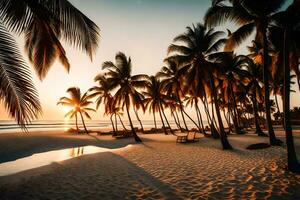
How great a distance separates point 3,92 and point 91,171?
5.97 metres

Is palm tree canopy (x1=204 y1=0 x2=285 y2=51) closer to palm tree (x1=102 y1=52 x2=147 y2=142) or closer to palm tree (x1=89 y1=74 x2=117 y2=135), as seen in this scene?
palm tree (x1=102 y1=52 x2=147 y2=142)

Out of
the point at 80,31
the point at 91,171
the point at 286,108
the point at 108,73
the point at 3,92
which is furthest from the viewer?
the point at 108,73

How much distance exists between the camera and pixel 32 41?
6.00 meters

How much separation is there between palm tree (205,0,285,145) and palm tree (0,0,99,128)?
9.10 meters

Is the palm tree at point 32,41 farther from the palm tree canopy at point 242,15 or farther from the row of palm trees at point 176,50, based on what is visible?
the palm tree canopy at point 242,15

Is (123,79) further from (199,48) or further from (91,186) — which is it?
(91,186)

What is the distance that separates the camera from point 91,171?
30.0 ft

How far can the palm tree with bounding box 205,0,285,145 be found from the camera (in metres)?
12.1

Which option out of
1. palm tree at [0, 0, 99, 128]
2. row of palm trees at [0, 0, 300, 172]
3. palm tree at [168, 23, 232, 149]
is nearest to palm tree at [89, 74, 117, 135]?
row of palm trees at [0, 0, 300, 172]

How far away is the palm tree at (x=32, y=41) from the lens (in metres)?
4.12

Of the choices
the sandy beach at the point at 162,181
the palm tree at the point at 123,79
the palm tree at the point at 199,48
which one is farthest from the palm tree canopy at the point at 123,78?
the sandy beach at the point at 162,181

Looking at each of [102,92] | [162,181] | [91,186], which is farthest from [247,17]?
[102,92]

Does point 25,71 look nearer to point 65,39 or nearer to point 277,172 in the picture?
point 65,39

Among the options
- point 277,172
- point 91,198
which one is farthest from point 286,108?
point 91,198
